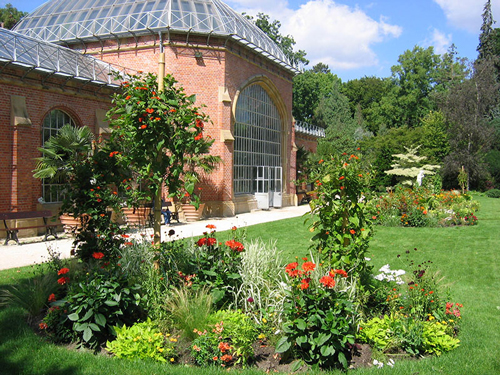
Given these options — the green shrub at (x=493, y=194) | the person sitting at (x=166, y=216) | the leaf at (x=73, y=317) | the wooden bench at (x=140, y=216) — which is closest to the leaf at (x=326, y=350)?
the leaf at (x=73, y=317)

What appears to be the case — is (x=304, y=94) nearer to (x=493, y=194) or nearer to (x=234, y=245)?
(x=493, y=194)

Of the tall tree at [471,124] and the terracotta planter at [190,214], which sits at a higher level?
the tall tree at [471,124]

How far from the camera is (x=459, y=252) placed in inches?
396

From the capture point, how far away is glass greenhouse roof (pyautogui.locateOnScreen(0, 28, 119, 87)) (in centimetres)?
1272

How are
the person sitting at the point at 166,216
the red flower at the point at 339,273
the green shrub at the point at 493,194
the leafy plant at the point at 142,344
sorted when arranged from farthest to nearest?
the green shrub at the point at 493,194, the person sitting at the point at 166,216, the red flower at the point at 339,273, the leafy plant at the point at 142,344

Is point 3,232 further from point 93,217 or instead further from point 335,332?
point 335,332

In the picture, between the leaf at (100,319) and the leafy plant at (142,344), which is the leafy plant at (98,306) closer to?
the leaf at (100,319)

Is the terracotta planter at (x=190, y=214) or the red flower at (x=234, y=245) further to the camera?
the terracotta planter at (x=190, y=214)

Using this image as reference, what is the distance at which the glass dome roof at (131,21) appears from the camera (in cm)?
1853

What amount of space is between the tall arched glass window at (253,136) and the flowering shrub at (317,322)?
56.1 feet

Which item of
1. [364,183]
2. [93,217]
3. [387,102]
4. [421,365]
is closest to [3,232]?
[93,217]

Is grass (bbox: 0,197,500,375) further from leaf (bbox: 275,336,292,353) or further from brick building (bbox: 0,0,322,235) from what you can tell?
brick building (bbox: 0,0,322,235)

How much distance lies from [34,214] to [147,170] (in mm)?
8886

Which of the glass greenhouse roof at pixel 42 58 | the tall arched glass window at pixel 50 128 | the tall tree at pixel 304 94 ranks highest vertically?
the tall tree at pixel 304 94
